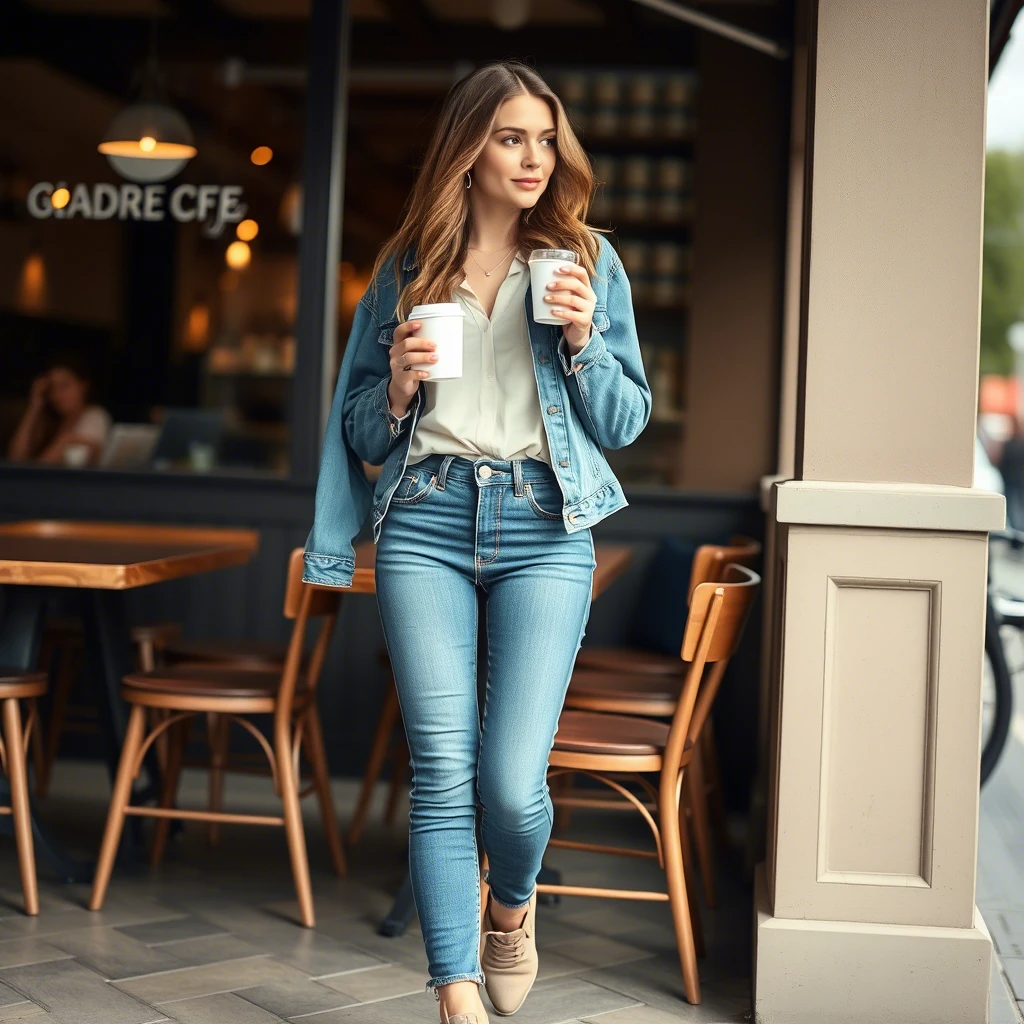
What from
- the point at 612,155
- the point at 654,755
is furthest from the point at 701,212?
the point at 654,755

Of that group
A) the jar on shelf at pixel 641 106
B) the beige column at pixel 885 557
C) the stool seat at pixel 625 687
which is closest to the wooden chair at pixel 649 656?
the stool seat at pixel 625 687

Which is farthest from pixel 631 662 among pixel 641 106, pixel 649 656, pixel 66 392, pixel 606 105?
pixel 606 105

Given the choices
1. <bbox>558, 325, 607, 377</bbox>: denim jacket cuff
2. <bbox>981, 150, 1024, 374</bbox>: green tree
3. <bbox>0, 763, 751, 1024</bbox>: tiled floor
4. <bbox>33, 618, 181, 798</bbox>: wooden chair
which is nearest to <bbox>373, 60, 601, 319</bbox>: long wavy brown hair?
<bbox>558, 325, 607, 377</bbox>: denim jacket cuff

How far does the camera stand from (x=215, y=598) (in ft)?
15.2

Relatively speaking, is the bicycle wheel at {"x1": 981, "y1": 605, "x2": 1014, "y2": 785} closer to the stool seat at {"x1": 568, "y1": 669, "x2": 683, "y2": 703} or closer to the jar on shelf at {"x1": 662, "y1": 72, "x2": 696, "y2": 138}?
the stool seat at {"x1": 568, "y1": 669, "x2": 683, "y2": 703}

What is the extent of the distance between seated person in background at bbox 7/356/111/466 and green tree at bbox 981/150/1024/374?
76.4ft

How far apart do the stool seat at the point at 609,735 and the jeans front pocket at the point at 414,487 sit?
696 millimetres

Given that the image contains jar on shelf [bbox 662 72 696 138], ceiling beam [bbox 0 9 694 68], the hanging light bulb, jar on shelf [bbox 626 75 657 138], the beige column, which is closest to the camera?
the beige column

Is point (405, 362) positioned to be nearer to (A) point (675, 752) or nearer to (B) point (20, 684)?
(A) point (675, 752)

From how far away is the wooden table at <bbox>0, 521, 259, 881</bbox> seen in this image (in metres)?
2.94

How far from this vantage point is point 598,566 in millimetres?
3607

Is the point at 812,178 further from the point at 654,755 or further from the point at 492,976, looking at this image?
the point at 492,976

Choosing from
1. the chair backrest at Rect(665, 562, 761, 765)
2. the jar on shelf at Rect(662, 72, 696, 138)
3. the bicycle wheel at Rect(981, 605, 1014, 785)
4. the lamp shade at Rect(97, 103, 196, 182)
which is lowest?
the bicycle wheel at Rect(981, 605, 1014, 785)

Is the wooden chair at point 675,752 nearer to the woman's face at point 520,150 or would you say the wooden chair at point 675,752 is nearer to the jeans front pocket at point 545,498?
the jeans front pocket at point 545,498
